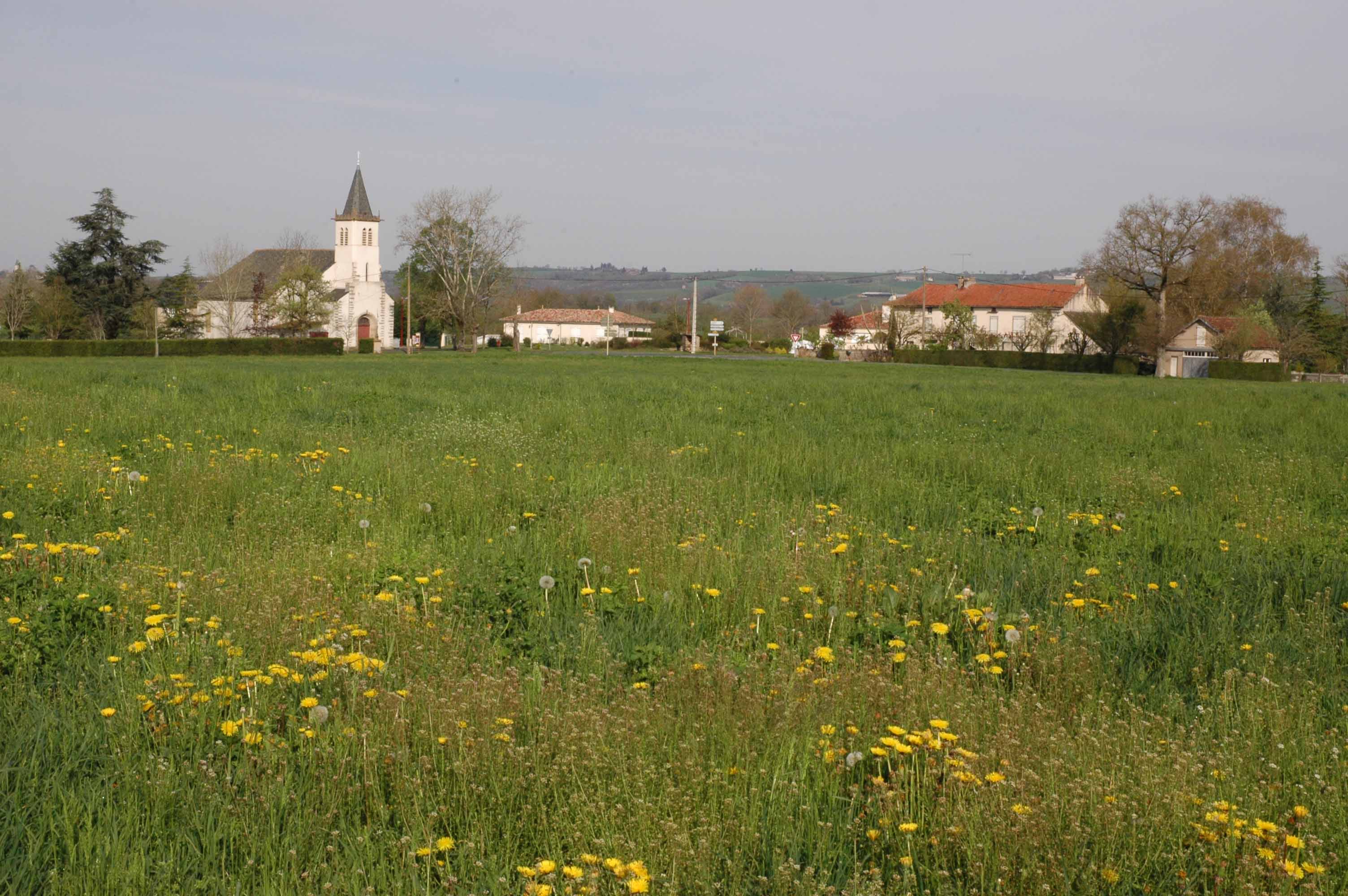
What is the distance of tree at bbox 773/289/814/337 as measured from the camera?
143250 millimetres

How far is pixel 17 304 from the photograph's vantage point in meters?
74.9

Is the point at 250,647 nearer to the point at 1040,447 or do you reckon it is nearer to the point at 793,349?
the point at 1040,447

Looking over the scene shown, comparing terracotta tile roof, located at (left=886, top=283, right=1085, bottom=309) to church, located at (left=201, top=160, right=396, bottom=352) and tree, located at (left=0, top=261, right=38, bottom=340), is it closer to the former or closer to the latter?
church, located at (left=201, top=160, right=396, bottom=352)

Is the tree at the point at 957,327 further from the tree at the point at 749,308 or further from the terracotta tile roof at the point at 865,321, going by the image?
the tree at the point at 749,308

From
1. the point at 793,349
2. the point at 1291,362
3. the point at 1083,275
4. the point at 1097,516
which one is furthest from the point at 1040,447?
the point at 793,349

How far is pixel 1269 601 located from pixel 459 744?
5023 mm

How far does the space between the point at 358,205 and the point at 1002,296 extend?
259 feet

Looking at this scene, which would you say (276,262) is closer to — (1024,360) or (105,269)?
(105,269)

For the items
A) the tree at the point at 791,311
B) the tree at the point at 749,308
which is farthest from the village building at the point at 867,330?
the tree at the point at 749,308

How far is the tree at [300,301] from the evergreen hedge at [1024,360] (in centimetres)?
4633

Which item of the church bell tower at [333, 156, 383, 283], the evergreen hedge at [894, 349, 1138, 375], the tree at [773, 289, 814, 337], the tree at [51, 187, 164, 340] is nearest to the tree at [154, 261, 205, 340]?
the tree at [51, 187, 164, 340]

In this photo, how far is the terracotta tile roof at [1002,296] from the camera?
4813 inches

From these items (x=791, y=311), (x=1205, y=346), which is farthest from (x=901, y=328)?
(x=791, y=311)

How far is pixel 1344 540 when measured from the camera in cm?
795
